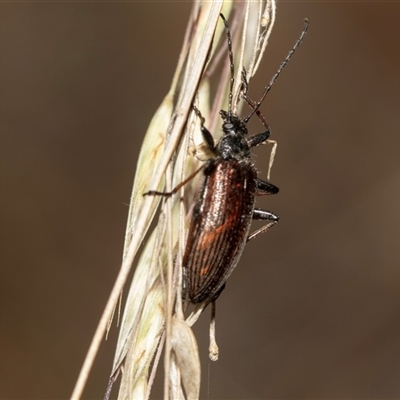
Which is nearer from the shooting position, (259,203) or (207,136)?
(207,136)

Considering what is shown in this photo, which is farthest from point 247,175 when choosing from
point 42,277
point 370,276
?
point 370,276

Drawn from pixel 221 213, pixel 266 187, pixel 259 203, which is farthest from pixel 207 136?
pixel 259 203

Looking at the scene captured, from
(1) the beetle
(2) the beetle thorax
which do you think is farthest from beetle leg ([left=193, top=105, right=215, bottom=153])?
(2) the beetle thorax

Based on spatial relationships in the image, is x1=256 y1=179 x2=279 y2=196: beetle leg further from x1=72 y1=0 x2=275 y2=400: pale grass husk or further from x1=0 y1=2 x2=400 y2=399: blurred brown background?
x1=0 y1=2 x2=400 y2=399: blurred brown background

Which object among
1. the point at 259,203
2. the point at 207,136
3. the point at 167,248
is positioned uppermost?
the point at 207,136

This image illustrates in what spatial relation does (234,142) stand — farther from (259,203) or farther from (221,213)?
(259,203)

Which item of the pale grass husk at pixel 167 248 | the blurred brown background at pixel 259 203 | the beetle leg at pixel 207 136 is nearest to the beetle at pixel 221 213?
the beetle leg at pixel 207 136

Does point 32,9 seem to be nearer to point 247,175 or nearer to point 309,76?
point 309,76
